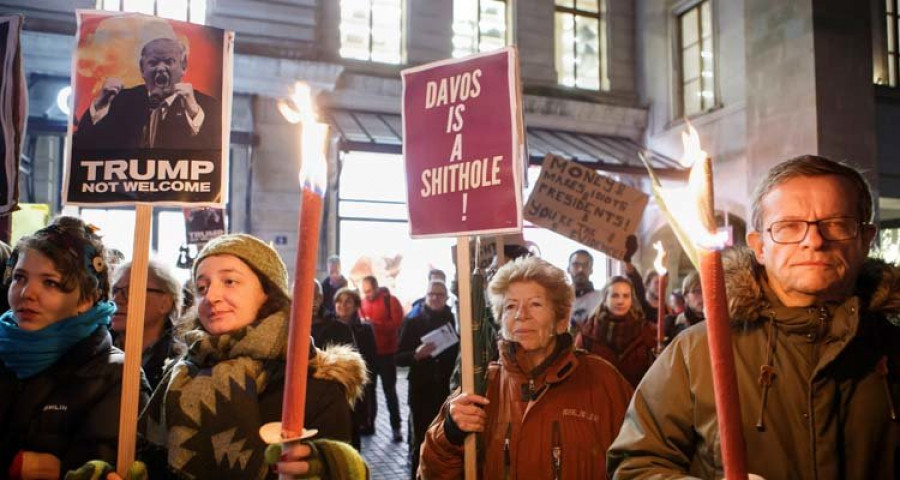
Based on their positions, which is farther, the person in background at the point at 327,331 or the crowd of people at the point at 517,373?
the person in background at the point at 327,331

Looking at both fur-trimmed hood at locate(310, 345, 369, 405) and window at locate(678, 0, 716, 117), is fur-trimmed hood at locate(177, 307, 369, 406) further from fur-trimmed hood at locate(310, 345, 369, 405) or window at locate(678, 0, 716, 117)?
window at locate(678, 0, 716, 117)

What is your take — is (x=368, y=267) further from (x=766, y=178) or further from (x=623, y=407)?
(x=766, y=178)

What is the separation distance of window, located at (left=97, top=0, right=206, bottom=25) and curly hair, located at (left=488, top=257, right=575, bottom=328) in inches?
450

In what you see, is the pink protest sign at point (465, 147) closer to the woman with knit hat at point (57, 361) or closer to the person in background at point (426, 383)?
the woman with knit hat at point (57, 361)

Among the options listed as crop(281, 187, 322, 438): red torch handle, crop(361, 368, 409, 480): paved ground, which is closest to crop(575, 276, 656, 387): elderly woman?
crop(361, 368, 409, 480): paved ground

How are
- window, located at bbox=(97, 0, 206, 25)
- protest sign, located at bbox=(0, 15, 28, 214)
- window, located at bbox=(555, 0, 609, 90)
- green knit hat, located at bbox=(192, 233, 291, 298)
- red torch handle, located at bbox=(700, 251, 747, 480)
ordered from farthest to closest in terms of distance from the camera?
window, located at bbox=(555, 0, 609, 90)
window, located at bbox=(97, 0, 206, 25)
protest sign, located at bbox=(0, 15, 28, 214)
green knit hat, located at bbox=(192, 233, 291, 298)
red torch handle, located at bbox=(700, 251, 747, 480)

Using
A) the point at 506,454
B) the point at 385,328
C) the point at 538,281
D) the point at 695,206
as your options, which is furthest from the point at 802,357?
the point at 385,328

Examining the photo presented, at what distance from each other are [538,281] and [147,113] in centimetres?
179

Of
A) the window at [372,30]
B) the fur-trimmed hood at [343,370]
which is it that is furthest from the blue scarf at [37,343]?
the window at [372,30]

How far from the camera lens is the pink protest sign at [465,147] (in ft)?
9.12

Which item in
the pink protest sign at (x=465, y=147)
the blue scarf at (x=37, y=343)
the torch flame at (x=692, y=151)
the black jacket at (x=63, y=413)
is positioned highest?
the pink protest sign at (x=465, y=147)

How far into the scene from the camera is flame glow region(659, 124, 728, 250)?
1009 mm

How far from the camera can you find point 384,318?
9477 millimetres

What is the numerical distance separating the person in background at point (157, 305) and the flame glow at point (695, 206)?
2997 mm
